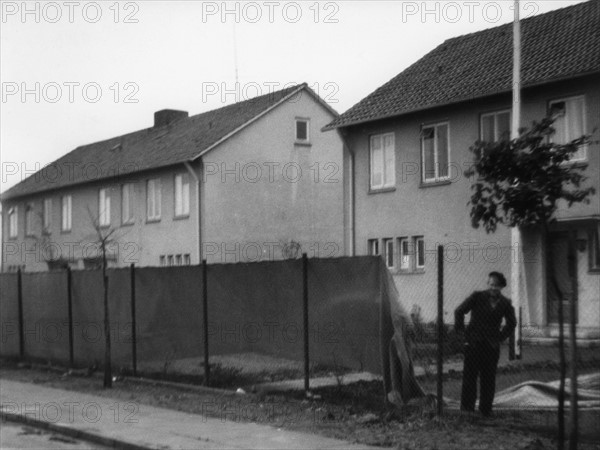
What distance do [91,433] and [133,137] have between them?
3360 centimetres

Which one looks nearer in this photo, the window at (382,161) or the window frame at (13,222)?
the window at (382,161)

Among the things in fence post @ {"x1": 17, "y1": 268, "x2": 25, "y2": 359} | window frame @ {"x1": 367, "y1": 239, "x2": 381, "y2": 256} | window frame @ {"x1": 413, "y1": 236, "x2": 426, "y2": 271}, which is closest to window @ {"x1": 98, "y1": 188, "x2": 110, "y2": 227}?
window frame @ {"x1": 367, "y1": 239, "x2": 381, "y2": 256}

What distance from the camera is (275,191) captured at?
119 ft

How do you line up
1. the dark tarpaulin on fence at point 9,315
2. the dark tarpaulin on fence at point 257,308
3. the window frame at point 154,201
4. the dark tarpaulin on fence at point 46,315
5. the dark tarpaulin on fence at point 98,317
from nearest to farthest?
the dark tarpaulin on fence at point 257,308 → the dark tarpaulin on fence at point 98,317 → the dark tarpaulin on fence at point 46,315 → the dark tarpaulin on fence at point 9,315 → the window frame at point 154,201

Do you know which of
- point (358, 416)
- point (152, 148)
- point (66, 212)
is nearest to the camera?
point (358, 416)

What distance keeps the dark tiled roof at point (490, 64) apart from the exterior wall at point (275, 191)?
818 cm

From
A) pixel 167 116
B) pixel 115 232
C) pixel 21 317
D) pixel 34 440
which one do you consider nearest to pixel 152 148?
pixel 115 232

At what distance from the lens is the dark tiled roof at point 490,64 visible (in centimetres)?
2267

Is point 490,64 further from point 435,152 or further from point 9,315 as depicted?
point 9,315

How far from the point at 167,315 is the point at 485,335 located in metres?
6.74

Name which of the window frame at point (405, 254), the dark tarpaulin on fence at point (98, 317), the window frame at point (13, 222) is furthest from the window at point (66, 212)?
the dark tarpaulin on fence at point (98, 317)

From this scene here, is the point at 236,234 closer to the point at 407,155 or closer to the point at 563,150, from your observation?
the point at 407,155

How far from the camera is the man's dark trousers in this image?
11.0 meters

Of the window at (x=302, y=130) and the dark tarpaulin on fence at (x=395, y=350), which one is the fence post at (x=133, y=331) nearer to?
the dark tarpaulin on fence at (x=395, y=350)
